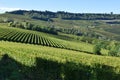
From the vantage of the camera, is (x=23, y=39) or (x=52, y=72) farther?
(x=23, y=39)

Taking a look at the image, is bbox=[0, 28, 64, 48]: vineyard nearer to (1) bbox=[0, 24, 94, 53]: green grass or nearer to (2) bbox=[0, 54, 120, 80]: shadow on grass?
(1) bbox=[0, 24, 94, 53]: green grass

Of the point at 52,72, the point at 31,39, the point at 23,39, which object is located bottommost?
the point at 31,39

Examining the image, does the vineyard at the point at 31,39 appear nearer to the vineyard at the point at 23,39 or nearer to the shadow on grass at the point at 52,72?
the vineyard at the point at 23,39

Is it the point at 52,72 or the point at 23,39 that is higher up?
the point at 52,72

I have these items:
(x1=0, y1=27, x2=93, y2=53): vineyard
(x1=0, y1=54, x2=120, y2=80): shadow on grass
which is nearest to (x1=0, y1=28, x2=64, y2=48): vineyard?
(x1=0, y1=27, x2=93, y2=53): vineyard

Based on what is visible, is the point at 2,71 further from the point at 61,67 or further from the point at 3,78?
the point at 61,67

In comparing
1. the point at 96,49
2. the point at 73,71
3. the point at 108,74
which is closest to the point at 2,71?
the point at 73,71

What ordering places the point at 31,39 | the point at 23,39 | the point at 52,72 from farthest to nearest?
the point at 31,39 < the point at 23,39 < the point at 52,72

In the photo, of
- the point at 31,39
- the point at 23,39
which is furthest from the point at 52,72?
the point at 31,39

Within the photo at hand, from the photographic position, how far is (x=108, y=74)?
34.3m

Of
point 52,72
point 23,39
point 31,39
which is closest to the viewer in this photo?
point 52,72

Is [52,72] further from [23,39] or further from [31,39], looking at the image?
[31,39]

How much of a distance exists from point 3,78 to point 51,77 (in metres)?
5.84

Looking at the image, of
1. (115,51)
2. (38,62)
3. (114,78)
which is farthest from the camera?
(115,51)
